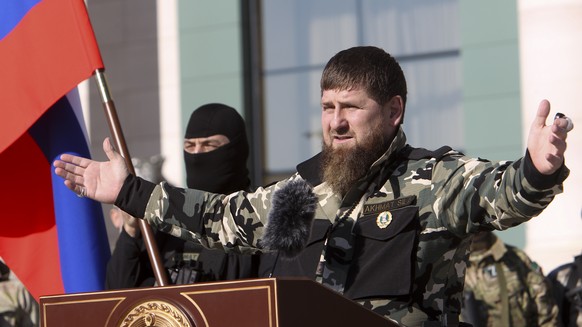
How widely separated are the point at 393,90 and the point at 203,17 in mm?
7841

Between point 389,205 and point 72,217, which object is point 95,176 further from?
point 72,217

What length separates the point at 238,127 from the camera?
5.88m

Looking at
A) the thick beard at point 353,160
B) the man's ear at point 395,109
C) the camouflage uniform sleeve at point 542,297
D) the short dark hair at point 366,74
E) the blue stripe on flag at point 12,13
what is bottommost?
the camouflage uniform sleeve at point 542,297

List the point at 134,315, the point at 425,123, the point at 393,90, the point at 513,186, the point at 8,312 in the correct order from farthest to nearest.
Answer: the point at 425,123 → the point at 8,312 → the point at 393,90 → the point at 513,186 → the point at 134,315

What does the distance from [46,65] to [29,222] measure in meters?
0.75

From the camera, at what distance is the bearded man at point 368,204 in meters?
3.54

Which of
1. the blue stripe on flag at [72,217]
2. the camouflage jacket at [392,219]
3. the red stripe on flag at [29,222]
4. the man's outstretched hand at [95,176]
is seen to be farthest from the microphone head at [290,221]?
the red stripe on flag at [29,222]

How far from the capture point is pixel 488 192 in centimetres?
340

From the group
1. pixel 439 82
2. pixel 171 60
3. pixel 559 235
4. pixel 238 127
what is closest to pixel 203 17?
pixel 171 60

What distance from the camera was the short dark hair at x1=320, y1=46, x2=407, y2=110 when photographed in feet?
12.4

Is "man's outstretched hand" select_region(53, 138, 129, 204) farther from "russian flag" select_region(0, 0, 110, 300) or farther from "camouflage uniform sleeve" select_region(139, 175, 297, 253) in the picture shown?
"russian flag" select_region(0, 0, 110, 300)

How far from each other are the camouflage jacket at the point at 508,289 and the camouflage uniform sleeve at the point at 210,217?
423 centimetres

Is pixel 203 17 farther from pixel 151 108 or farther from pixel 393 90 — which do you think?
pixel 393 90

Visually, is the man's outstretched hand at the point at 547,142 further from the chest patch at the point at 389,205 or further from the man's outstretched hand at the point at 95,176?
the man's outstretched hand at the point at 95,176
